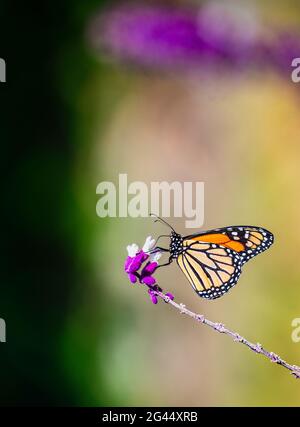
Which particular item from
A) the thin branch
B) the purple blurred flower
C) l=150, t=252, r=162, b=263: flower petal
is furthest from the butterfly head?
the purple blurred flower

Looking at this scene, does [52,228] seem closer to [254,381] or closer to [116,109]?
[116,109]

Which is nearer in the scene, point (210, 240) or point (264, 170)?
point (210, 240)

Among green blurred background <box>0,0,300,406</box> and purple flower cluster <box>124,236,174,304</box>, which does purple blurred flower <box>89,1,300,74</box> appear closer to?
green blurred background <box>0,0,300,406</box>

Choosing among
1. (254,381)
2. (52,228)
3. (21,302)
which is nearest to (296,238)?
(254,381)

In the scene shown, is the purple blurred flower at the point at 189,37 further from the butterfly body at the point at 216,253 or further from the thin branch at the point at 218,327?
the thin branch at the point at 218,327

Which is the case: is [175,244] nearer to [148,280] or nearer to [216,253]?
[216,253]
